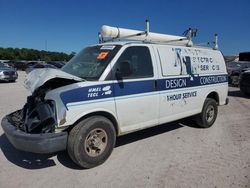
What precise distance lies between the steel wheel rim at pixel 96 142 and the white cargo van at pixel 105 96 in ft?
0.05

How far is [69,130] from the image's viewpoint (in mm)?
3932

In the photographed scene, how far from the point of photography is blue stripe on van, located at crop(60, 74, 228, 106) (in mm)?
3762

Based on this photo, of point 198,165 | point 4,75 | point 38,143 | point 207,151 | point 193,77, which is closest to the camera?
point 38,143

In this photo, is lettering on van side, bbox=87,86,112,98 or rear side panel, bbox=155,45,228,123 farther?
rear side panel, bbox=155,45,228,123

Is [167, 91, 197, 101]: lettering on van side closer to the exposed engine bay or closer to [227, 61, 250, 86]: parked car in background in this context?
the exposed engine bay

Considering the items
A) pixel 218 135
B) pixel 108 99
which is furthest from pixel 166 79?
pixel 218 135

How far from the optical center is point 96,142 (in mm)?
4145

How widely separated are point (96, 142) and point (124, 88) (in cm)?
104

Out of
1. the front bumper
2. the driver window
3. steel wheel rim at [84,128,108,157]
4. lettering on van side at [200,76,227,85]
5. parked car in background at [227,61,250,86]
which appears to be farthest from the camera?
the front bumper

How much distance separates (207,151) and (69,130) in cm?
270

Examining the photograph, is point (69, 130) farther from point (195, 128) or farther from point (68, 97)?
point (195, 128)

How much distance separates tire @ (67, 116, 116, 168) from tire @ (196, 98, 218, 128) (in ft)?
9.49

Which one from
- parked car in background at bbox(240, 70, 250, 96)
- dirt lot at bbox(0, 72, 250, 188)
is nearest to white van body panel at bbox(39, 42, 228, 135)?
dirt lot at bbox(0, 72, 250, 188)

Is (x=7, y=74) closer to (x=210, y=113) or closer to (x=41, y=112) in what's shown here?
(x=210, y=113)
